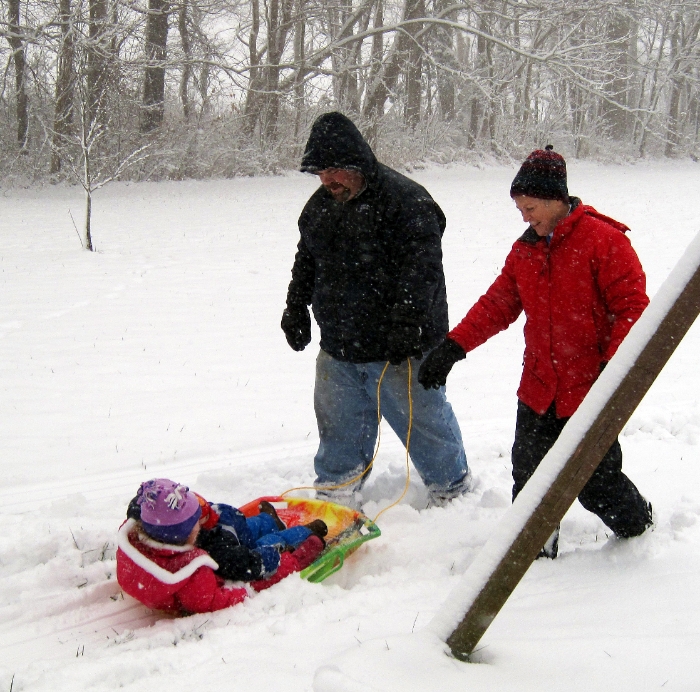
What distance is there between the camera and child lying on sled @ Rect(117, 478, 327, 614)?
9.68ft

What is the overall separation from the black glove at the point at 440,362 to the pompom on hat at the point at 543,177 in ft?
2.60

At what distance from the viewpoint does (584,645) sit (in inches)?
87.0

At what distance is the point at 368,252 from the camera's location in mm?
3688

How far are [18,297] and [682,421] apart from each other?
293 inches

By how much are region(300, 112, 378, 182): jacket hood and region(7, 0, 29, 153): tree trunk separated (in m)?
16.1

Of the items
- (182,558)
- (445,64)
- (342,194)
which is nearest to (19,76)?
(445,64)

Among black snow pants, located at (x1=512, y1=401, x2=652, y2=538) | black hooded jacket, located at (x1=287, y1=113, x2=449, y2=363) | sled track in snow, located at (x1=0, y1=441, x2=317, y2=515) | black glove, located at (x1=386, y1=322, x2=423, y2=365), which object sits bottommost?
sled track in snow, located at (x1=0, y1=441, x2=317, y2=515)

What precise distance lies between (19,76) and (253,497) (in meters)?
17.8

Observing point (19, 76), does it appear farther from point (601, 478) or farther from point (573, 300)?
point (601, 478)

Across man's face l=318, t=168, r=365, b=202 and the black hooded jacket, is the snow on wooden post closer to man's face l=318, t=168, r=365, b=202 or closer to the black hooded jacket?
the black hooded jacket

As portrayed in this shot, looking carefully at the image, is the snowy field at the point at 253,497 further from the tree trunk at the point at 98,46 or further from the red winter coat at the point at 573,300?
the tree trunk at the point at 98,46

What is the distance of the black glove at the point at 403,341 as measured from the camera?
3.53 metres

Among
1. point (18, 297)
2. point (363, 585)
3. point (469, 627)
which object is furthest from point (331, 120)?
point (18, 297)

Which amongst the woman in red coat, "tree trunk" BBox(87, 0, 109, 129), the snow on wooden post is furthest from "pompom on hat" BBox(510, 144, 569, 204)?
"tree trunk" BBox(87, 0, 109, 129)
